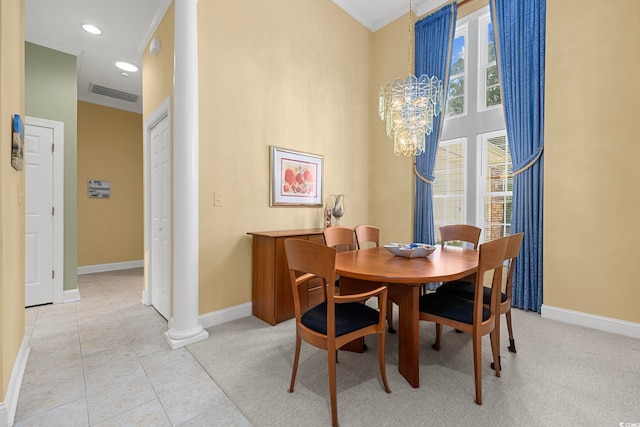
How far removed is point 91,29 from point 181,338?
3.73 meters

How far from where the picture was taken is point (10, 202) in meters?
1.66

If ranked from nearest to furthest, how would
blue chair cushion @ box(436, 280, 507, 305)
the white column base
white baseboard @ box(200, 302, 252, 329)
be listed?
1. blue chair cushion @ box(436, 280, 507, 305)
2. the white column base
3. white baseboard @ box(200, 302, 252, 329)

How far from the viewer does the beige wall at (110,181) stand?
518 cm

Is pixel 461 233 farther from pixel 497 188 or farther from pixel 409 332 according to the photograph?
pixel 409 332

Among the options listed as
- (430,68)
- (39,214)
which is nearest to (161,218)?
(39,214)

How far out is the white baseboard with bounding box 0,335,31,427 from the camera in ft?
4.67

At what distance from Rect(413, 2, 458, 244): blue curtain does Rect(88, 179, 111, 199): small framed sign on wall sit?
5.66m

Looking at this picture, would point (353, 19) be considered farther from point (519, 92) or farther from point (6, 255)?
point (6, 255)

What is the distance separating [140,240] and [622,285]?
7.22 meters

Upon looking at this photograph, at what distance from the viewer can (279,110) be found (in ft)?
10.8

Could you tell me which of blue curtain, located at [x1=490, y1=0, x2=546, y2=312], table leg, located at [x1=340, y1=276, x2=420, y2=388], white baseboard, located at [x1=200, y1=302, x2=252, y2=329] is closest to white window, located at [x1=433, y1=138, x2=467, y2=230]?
blue curtain, located at [x1=490, y1=0, x2=546, y2=312]

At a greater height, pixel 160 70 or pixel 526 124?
pixel 160 70

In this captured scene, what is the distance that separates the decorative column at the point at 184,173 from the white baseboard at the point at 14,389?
0.88 metres

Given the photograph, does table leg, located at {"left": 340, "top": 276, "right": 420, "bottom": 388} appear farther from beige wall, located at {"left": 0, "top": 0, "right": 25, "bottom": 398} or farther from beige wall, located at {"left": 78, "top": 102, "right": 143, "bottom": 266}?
beige wall, located at {"left": 78, "top": 102, "right": 143, "bottom": 266}
